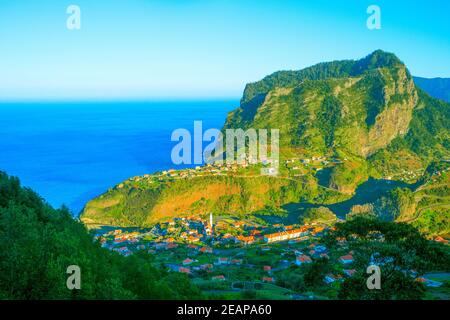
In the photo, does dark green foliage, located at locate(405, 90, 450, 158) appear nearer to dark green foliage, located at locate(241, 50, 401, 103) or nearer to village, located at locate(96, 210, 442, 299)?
dark green foliage, located at locate(241, 50, 401, 103)

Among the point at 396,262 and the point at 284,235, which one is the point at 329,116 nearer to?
the point at 284,235

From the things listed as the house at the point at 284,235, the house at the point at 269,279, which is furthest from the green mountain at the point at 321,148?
the house at the point at 269,279

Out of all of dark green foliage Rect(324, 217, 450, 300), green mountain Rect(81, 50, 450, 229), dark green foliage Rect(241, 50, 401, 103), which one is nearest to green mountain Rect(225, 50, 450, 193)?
green mountain Rect(81, 50, 450, 229)

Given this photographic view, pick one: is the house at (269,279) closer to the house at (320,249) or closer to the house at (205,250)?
the house at (320,249)

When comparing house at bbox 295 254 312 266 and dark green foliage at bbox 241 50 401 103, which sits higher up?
dark green foliage at bbox 241 50 401 103

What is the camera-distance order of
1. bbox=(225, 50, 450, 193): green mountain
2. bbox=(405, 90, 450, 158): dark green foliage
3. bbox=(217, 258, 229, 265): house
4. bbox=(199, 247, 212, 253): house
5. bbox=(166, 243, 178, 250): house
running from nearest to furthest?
bbox=(217, 258, 229, 265): house, bbox=(199, 247, 212, 253): house, bbox=(166, 243, 178, 250): house, bbox=(225, 50, 450, 193): green mountain, bbox=(405, 90, 450, 158): dark green foliage

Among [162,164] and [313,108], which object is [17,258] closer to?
[162,164]

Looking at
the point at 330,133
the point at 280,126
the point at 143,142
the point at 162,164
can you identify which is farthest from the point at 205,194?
the point at 143,142

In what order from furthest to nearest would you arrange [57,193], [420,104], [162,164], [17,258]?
[420,104], [162,164], [57,193], [17,258]
